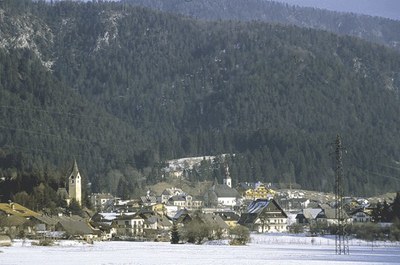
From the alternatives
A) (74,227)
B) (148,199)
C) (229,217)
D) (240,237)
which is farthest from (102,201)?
(240,237)

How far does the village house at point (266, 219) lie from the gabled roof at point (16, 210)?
137 feet

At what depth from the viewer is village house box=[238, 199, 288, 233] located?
158875 mm

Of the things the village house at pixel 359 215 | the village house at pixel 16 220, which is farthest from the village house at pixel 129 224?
the village house at pixel 359 215

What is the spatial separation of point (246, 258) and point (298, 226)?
75507 mm

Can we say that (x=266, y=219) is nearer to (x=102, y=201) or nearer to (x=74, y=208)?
(x=74, y=208)

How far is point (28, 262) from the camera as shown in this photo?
232 feet

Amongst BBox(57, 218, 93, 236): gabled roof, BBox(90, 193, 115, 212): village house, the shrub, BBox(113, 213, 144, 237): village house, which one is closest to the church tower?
BBox(113, 213, 144, 237): village house

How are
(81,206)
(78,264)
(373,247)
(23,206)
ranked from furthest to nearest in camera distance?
1. (81,206)
2. (23,206)
3. (373,247)
4. (78,264)

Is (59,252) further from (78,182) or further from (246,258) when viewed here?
(78,182)

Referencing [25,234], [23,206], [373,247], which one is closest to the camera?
[373,247]

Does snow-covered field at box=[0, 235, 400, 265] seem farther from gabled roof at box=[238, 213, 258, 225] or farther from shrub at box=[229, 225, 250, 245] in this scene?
gabled roof at box=[238, 213, 258, 225]

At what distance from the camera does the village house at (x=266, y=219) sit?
159 m

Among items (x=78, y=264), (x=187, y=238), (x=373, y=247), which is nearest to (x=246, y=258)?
(x=78, y=264)

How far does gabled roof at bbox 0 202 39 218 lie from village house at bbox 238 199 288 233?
41.7m
